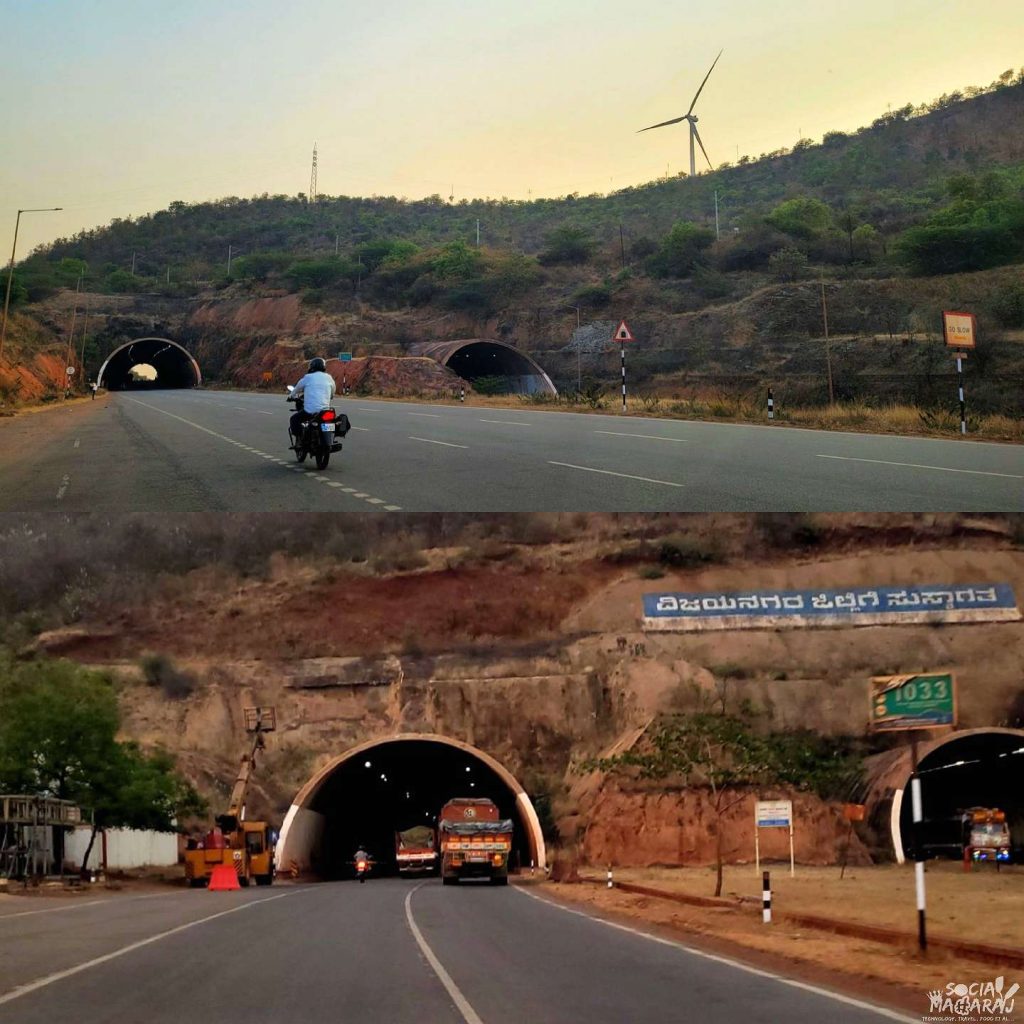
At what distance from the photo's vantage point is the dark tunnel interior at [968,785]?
1742 inches

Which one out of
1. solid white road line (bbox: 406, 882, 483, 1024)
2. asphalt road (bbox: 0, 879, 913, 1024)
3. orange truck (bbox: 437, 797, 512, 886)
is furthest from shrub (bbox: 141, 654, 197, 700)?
solid white road line (bbox: 406, 882, 483, 1024)

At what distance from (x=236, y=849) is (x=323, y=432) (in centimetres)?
2055

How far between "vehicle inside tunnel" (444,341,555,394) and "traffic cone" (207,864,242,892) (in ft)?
131

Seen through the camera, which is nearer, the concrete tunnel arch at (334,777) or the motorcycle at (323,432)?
the motorcycle at (323,432)

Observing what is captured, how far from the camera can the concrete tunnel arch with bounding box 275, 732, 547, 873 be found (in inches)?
1884

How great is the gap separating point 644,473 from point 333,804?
38.3 m

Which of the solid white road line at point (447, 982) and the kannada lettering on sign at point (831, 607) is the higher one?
the kannada lettering on sign at point (831, 607)

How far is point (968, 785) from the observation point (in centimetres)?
5797

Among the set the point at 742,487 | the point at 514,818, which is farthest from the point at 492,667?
the point at 742,487

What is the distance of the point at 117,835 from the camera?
48.0m

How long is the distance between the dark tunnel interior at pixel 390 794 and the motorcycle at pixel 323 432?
23919mm

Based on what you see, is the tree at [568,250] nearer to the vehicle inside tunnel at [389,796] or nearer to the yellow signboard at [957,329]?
the vehicle inside tunnel at [389,796]

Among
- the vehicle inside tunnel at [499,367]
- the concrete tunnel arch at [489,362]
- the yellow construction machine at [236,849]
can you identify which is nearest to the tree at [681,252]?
the concrete tunnel arch at [489,362]

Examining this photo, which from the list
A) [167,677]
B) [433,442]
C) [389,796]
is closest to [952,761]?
[433,442]
